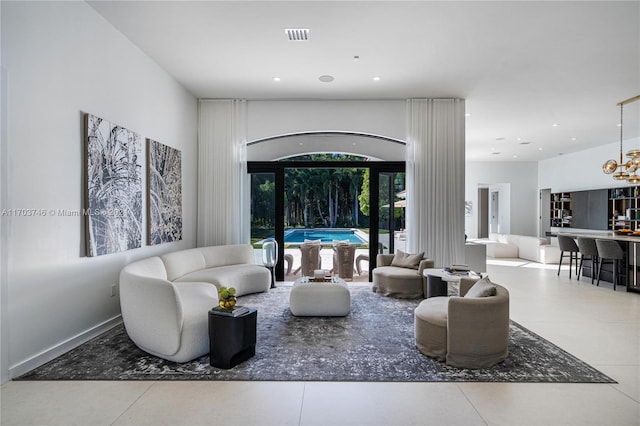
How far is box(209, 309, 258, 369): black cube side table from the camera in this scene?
307 cm

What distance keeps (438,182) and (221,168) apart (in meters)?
4.11

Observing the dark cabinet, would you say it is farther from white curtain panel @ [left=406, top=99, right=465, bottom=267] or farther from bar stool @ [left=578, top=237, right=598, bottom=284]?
white curtain panel @ [left=406, top=99, right=465, bottom=267]

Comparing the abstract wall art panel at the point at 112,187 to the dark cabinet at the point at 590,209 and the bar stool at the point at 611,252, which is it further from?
the dark cabinet at the point at 590,209

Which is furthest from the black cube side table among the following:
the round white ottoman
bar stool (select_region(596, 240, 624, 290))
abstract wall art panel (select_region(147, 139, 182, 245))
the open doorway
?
the open doorway

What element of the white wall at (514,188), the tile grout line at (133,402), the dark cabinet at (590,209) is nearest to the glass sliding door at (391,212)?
the tile grout line at (133,402)

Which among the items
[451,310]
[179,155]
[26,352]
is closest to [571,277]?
[451,310]

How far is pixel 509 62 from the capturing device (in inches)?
191

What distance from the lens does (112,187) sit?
4.05 meters

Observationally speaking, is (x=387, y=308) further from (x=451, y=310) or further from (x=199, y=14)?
(x=199, y=14)

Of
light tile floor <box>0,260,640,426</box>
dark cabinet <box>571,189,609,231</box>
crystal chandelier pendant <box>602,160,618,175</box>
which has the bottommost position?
light tile floor <box>0,260,640,426</box>

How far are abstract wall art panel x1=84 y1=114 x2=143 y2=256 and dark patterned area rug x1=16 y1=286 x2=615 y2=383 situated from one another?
1.10 metres

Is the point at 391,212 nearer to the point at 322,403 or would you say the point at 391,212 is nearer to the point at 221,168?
the point at 221,168

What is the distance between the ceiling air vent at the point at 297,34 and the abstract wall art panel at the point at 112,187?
2343mm

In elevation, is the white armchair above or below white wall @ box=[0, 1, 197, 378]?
below
